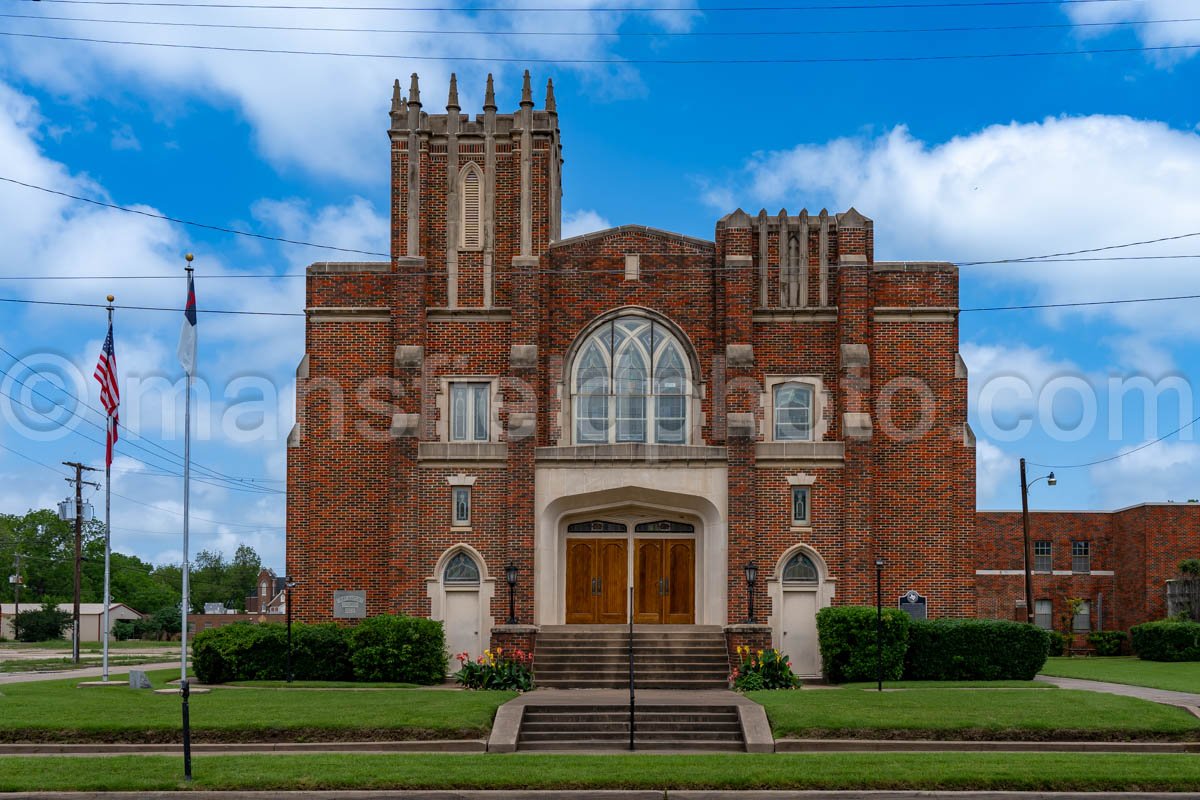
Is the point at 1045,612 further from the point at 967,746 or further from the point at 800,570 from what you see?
the point at 967,746

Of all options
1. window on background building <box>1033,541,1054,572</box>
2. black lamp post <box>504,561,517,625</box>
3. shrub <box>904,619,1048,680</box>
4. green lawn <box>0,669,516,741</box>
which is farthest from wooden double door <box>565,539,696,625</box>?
window on background building <box>1033,541,1054,572</box>

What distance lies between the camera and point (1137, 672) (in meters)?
38.9

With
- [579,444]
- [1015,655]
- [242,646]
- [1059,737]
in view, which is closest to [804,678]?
[1015,655]

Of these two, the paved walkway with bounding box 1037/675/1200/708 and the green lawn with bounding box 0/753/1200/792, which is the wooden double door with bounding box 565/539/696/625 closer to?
the paved walkway with bounding box 1037/675/1200/708

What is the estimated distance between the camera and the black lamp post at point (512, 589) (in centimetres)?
3075

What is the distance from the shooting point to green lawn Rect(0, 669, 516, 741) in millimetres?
21266

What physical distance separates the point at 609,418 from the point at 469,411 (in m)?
3.44

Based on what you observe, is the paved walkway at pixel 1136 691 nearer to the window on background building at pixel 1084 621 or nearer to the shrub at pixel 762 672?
the shrub at pixel 762 672

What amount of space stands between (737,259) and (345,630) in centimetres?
1274

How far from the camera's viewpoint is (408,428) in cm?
3200

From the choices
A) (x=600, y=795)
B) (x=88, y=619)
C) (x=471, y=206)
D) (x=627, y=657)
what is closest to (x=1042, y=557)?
(x=627, y=657)

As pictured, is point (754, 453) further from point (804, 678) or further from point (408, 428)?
point (408, 428)

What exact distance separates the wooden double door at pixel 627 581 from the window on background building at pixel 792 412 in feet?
11.8

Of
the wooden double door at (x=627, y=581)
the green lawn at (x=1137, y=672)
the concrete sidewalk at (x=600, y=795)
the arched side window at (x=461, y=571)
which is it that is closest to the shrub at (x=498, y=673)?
the arched side window at (x=461, y=571)
